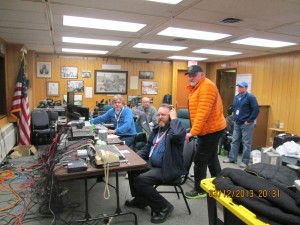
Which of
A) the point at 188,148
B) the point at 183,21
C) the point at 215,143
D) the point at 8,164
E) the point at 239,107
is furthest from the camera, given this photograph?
the point at 239,107

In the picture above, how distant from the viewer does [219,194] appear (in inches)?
52.3

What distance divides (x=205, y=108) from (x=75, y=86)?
17.0ft

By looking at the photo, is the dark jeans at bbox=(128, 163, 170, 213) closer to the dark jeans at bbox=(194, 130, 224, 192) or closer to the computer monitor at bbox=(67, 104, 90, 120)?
the dark jeans at bbox=(194, 130, 224, 192)

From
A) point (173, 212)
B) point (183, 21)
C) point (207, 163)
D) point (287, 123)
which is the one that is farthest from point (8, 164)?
point (287, 123)

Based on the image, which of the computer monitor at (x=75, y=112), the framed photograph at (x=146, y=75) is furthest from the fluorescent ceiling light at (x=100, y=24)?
the framed photograph at (x=146, y=75)

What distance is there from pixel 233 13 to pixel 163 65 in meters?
4.95

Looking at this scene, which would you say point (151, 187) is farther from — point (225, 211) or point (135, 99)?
point (135, 99)

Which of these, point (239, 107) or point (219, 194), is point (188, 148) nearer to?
point (219, 194)

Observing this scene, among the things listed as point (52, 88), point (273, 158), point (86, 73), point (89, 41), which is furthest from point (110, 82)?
point (273, 158)

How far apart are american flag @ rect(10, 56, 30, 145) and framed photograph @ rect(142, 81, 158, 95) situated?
3.54 m

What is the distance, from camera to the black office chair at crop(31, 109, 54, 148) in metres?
5.53

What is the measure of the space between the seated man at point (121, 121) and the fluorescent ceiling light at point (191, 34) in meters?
1.36

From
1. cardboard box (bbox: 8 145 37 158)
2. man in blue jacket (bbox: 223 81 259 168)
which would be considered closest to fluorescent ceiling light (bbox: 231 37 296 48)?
man in blue jacket (bbox: 223 81 259 168)

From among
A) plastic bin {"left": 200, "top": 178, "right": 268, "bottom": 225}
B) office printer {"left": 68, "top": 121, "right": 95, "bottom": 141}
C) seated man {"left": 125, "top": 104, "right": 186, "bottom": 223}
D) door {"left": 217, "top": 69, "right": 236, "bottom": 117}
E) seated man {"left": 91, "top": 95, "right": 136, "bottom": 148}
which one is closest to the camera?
plastic bin {"left": 200, "top": 178, "right": 268, "bottom": 225}
